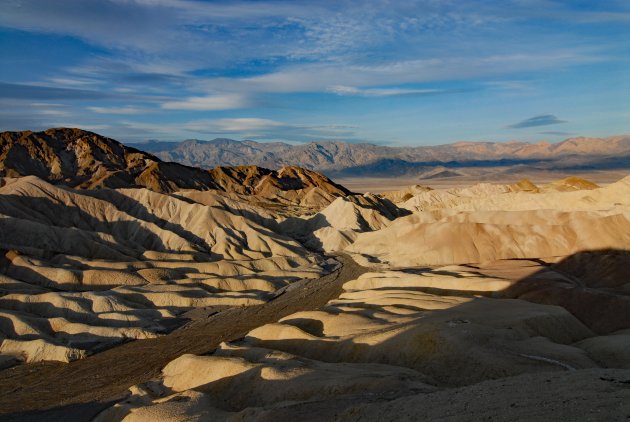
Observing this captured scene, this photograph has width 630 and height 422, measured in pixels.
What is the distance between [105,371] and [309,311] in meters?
18.6

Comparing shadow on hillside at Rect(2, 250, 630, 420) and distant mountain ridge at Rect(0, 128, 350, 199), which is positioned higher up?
distant mountain ridge at Rect(0, 128, 350, 199)

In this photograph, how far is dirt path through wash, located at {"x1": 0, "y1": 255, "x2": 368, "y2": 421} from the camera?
114 ft

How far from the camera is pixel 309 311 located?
48906 mm

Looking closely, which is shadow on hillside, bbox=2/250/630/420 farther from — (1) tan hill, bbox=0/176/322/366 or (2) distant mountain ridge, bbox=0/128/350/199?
(2) distant mountain ridge, bbox=0/128/350/199

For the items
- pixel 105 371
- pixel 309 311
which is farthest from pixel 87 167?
pixel 309 311

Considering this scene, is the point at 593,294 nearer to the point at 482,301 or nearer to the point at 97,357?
the point at 482,301

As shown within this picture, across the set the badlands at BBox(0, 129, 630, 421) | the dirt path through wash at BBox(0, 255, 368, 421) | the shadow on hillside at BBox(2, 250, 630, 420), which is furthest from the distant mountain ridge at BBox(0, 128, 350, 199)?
the shadow on hillside at BBox(2, 250, 630, 420)

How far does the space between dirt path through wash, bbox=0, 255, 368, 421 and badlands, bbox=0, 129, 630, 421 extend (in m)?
0.22

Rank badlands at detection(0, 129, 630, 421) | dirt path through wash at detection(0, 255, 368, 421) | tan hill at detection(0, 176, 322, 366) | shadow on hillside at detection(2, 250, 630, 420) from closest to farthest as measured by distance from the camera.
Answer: badlands at detection(0, 129, 630, 421), shadow on hillside at detection(2, 250, 630, 420), dirt path through wash at detection(0, 255, 368, 421), tan hill at detection(0, 176, 322, 366)

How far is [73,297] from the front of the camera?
57.2 meters

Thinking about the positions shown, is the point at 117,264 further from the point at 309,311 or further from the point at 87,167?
the point at 87,167

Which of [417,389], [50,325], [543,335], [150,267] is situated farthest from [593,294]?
[150,267]

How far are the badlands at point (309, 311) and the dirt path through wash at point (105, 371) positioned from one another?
217mm

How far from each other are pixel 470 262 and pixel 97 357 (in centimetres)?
5644
